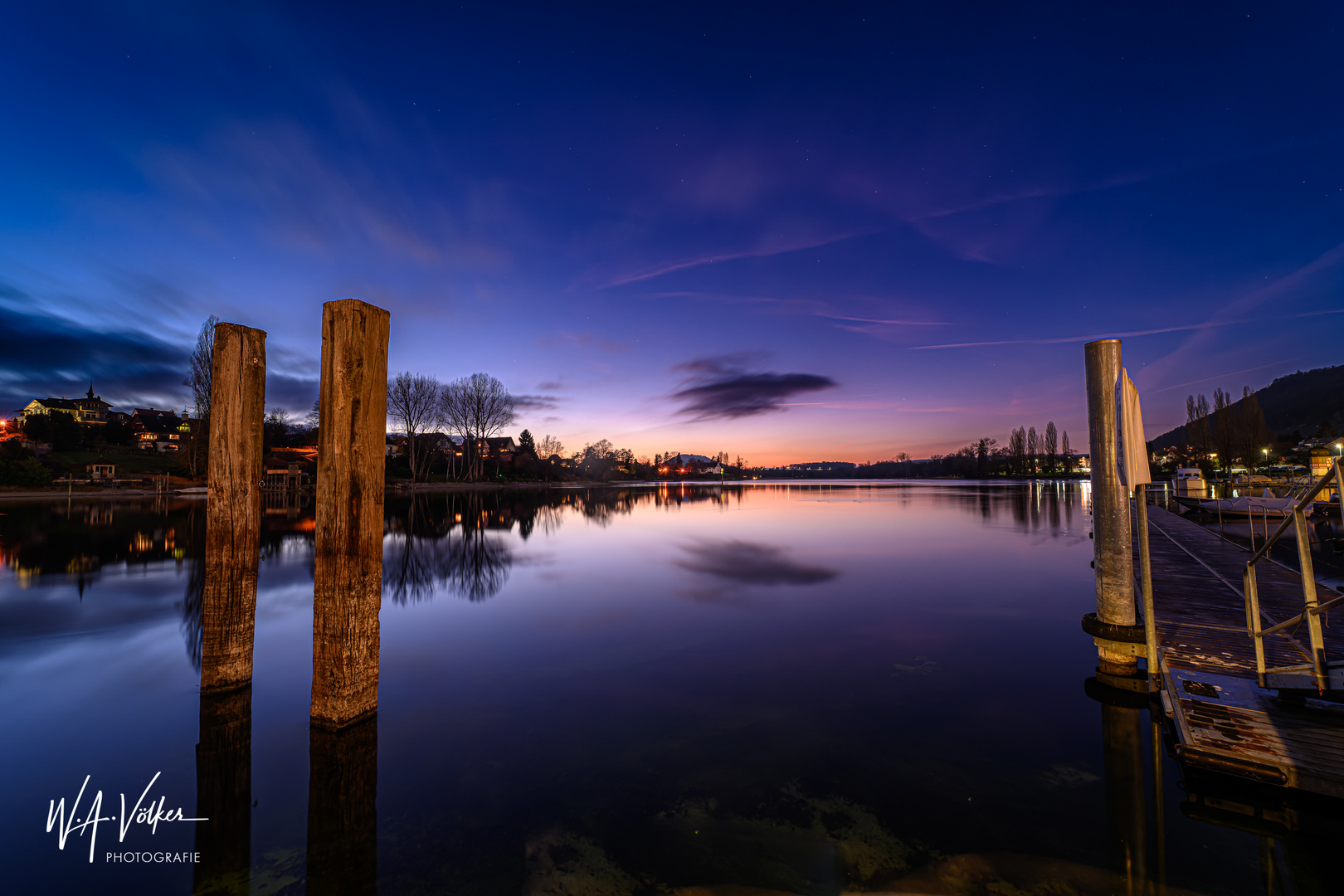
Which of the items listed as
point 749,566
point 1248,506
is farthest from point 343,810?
point 1248,506

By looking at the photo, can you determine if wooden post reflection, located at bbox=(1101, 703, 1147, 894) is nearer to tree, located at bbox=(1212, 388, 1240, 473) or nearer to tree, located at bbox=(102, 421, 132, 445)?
tree, located at bbox=(1212, 388, 1240, 473)

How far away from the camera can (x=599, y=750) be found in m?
5.79

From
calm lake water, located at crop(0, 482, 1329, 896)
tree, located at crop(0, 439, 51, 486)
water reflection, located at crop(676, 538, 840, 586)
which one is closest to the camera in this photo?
calm lake water, located at crop(0, 482, 1329, 896)

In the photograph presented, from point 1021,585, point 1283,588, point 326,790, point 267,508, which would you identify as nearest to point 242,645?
point 326,790

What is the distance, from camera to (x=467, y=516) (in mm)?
35688

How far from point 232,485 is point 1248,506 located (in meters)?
33.3

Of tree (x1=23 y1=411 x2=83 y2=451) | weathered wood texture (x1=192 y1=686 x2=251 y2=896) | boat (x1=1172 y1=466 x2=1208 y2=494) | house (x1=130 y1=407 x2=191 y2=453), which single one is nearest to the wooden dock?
weathered wood texture (x1=192 y1=686 x2=251 y2=896)

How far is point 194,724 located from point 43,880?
2.65 metres

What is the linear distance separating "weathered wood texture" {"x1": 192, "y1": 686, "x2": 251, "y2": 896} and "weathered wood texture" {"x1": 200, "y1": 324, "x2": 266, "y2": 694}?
2.08 ft

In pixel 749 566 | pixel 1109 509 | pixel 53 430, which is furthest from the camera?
pixel 53 430

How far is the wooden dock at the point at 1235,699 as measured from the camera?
15.3 feet

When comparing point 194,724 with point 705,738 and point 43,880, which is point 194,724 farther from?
point 705,738

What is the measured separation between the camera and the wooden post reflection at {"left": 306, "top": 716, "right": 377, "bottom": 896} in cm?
389
